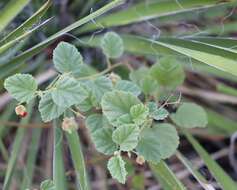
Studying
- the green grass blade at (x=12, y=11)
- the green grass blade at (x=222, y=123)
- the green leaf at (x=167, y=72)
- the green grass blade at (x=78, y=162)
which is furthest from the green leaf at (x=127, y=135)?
the green grass blade at (x=222, y=123)

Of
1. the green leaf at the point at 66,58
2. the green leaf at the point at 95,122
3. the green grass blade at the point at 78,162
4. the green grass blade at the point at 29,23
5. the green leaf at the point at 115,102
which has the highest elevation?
the green grass blade at the point at 29,23

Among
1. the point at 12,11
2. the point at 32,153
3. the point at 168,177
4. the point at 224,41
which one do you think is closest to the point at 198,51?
the point at 224,41

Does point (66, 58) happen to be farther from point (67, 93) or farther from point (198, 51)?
point (198, 51)

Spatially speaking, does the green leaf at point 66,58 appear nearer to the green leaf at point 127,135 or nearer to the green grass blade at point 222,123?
the green leaf at point 127,135

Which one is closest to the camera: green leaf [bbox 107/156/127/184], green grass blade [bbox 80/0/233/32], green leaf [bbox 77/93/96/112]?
green leaf [bbox 107/156/127/184]

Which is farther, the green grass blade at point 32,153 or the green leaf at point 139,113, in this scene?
the green grass blade at point 32,153

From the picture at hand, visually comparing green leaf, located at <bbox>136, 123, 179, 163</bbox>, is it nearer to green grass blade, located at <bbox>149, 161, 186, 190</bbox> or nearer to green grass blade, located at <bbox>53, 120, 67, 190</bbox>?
green grass blade, located at <bbox>149, 161, 186, 190</bbox>

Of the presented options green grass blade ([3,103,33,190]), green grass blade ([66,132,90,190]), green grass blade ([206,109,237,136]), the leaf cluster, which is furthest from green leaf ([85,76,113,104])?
green grass blade ([206,109,237,136])

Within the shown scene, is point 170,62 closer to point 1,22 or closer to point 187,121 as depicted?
point 187,121
